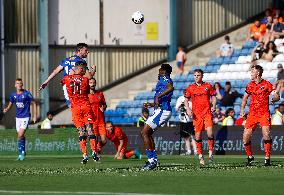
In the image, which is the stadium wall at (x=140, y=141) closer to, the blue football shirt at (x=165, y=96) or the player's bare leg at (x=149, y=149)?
the blue football shirt at (x=165, y=96)

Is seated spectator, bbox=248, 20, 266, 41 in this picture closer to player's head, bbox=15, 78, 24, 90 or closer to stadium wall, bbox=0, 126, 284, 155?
stadium wall, bbox=0, 126, 284, 155

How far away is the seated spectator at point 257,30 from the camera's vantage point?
126ft

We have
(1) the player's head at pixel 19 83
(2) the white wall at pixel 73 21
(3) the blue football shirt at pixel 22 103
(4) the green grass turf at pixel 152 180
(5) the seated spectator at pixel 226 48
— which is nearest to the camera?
(4) the green grass turf at pixel 152 180

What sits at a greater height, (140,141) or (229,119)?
(229,119)

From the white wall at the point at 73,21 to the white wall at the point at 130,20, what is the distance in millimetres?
525

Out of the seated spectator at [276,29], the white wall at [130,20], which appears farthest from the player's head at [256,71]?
the white wall at [130,20]

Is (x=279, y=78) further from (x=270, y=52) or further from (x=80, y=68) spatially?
(x=80, y=68)

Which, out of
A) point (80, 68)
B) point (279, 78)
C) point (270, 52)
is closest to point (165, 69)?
point (80, 68)

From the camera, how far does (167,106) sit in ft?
65.1

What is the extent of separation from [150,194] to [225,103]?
21362 mm

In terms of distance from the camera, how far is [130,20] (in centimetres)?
4234

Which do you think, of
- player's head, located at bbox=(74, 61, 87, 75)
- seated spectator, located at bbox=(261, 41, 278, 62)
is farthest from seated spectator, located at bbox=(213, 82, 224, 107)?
player's head, located at bbox=(74, 61, 87, 75)

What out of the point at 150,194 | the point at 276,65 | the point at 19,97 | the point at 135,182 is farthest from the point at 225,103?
the point at 150,194

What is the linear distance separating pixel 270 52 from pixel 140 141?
743cm
